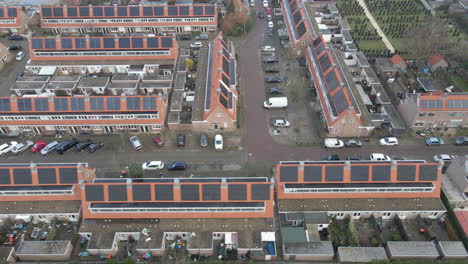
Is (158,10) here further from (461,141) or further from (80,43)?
(461,141)

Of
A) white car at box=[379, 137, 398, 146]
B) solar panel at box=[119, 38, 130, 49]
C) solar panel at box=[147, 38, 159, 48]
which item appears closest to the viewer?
white car at box=[379, 137, 398, 146]

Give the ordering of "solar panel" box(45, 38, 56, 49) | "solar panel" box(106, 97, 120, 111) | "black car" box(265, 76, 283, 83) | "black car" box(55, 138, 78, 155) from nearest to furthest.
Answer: "black car" box(55, 138, 78, 155), "solar panel" box(106, 97, 120, 111), "black car" box(265, 76, 283, 83), "solar panel" box(45, 38, 56, 49)

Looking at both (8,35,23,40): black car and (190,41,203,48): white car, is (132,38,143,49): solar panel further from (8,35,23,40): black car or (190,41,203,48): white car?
(8,35,23,40): black car

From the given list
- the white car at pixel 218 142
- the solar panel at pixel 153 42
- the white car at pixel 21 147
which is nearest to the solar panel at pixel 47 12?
the solar panel at pixel 153 42

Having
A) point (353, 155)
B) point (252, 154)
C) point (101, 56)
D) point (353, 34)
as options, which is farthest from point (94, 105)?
point (353, 34)

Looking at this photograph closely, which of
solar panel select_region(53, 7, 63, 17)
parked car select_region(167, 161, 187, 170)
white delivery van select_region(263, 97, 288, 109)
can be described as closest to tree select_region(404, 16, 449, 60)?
white delivery van select_region(263, 97, 288, 109)

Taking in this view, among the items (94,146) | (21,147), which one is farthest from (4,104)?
(94,146)

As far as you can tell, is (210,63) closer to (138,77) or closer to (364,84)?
(138,77)
